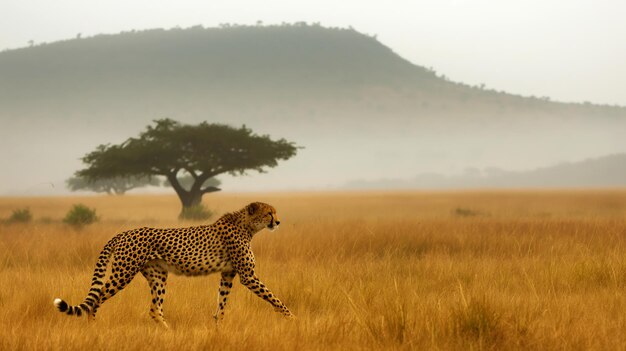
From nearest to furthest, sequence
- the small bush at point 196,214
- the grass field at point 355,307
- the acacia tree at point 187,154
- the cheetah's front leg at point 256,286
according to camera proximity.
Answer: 1. the grass field at point 355,307
2. the cheetah's front leg at point 256,286
3. the small bush at point 196,214
4. the acacia tree at point 187,154

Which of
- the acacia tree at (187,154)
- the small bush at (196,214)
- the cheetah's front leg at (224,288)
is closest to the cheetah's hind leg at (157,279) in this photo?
the cheetah's front leg at (224,288)

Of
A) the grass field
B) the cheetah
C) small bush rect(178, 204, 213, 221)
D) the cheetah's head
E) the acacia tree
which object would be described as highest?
the acacia tree

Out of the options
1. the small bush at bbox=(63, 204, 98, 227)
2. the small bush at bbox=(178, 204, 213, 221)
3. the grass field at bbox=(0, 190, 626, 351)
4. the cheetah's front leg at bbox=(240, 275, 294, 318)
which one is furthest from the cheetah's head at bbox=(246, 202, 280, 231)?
the small bush at bbox=(178, 204, 213, 221)

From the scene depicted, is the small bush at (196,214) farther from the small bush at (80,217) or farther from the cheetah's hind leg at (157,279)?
the cheetah's hind leg at (157,279)

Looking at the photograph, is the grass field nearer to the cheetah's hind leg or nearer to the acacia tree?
the cheetah's hind leg

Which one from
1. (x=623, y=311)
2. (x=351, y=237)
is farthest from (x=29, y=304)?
(x=351, y=237)

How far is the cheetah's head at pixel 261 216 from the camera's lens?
263 inches

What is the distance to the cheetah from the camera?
6.62 metres

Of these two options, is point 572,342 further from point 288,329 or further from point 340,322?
point 288,329

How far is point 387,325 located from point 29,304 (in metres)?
3.77

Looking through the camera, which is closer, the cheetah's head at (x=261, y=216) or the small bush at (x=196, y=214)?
the cheetah's head at (x=261, y=216)

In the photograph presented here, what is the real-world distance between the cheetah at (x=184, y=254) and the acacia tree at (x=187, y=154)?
95.0 ft

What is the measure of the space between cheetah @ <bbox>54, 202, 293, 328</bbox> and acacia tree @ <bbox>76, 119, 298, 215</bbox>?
95.0 ft

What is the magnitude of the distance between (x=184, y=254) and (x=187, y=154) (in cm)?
3002
